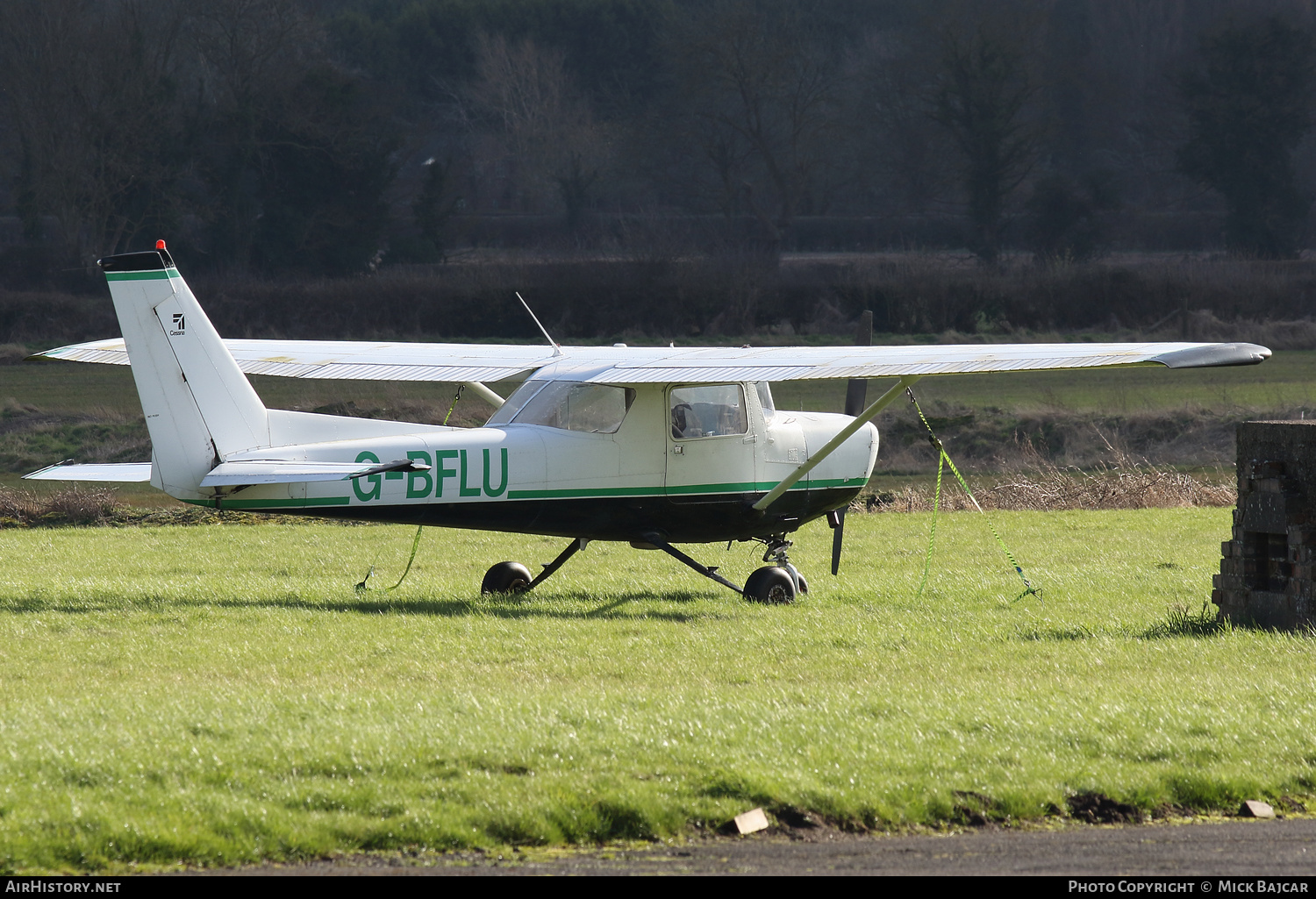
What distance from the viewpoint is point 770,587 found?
39.4 ft

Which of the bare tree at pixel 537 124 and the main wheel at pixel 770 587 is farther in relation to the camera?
the bare tree at pixel 537 124

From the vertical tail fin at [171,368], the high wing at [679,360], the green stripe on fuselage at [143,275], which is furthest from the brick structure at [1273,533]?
the green stripe on fuselage at [143,275]

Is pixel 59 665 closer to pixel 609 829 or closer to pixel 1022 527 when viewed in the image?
pixel 609 829

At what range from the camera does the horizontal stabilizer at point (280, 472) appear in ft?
33.1

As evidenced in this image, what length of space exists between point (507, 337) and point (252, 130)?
17146mm

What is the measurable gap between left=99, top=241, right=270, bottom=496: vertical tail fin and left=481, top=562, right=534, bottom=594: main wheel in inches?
111

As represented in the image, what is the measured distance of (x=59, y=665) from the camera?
873cm

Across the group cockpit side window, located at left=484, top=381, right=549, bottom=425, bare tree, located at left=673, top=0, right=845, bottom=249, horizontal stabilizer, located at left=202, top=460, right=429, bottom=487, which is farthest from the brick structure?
bare tree, located at left=673, top=0, right=845, bottom=249

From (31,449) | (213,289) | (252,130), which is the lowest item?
→ (31,449)

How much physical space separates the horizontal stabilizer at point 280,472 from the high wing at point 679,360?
6.16 feet

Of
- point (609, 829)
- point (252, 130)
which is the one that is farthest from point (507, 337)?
point (609, 829)

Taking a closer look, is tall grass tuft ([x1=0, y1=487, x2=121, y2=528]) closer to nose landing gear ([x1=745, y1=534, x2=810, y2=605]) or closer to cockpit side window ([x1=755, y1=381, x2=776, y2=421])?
cockpit side window ([x1=755, y1=381, x2=776, y2=421])

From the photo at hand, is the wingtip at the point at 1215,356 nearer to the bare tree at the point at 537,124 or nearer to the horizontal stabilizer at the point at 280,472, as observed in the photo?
the horizontal stabilizer at the point at 280,472

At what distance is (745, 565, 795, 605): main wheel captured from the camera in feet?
39.4
